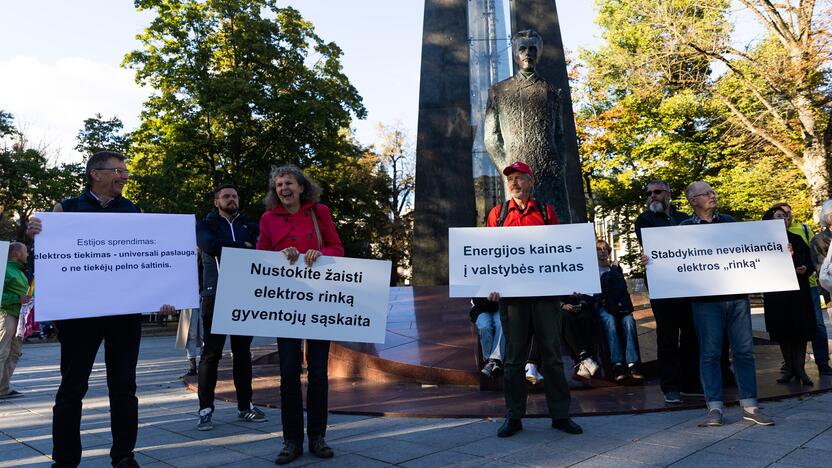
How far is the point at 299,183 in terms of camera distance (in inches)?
175

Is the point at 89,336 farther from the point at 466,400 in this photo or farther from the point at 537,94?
the point at 537,94

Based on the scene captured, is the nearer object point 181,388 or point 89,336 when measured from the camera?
point 89,336

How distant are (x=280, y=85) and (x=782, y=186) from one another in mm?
19904

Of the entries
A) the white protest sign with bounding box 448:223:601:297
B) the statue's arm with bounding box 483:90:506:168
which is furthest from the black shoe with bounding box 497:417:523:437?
the statue's arm with bounding box 483:90:506:168

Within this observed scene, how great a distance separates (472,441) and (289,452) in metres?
1.27

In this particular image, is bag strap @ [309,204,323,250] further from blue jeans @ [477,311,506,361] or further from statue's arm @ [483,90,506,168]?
statue's arm @ [483,90,506,168]

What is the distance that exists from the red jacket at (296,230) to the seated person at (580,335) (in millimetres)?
2767

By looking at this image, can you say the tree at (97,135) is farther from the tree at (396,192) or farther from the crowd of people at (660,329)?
the crowd of people at (660,329)

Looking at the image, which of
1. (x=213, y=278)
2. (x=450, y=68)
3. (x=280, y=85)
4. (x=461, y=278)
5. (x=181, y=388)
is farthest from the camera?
(x=280, y=85)

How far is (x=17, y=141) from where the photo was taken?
114 feet

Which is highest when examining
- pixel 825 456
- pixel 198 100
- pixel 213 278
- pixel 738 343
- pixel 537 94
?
pixel 198 100

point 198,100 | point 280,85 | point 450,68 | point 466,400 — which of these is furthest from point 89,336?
point 280,85

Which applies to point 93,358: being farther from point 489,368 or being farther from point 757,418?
point 757,418

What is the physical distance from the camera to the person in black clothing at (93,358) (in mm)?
3736
